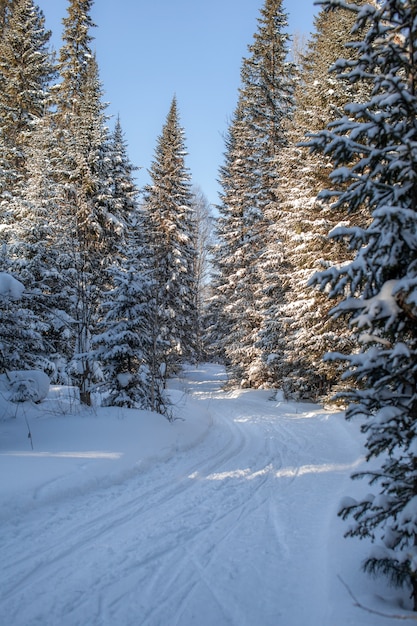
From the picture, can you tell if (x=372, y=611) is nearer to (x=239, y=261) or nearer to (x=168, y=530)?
(x=168, y=530)

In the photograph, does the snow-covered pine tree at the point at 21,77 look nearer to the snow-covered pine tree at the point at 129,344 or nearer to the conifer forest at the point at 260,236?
the conifer forest at the point at 260,236

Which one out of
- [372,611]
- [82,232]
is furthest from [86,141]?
[372,611]

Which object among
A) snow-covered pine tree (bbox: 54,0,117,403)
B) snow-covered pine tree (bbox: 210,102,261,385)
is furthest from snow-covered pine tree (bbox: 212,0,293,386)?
snow-covered pine tree (bbox: 54,0,117,403)

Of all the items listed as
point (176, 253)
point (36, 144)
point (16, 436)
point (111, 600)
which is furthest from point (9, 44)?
point (111, 600)

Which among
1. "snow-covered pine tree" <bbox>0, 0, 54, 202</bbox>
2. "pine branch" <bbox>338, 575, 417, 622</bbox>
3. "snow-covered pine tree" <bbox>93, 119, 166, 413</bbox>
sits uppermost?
"snow-covered pine tree" <bbox>0, 0, 54, 202</bbox>

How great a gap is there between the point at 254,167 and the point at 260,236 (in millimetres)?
4190

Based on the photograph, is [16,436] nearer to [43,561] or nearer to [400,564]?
[43,561]

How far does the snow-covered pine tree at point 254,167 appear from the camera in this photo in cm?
2095

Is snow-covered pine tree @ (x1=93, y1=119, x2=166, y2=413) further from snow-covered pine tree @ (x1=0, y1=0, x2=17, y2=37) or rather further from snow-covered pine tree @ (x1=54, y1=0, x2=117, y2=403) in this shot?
snow-covered pine tree @ (x1=0, y1=0, x2=17, y2=37)

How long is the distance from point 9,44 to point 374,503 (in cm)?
2660

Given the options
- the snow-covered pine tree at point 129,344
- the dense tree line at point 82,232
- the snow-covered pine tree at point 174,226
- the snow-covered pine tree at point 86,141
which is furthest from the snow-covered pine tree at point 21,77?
the snow-covered pine tree at point 129,344

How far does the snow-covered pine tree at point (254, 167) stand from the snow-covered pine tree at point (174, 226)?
8.04ft

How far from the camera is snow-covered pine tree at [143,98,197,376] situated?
21.1m

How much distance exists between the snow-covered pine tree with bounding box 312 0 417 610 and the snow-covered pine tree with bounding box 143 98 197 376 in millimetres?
17483
